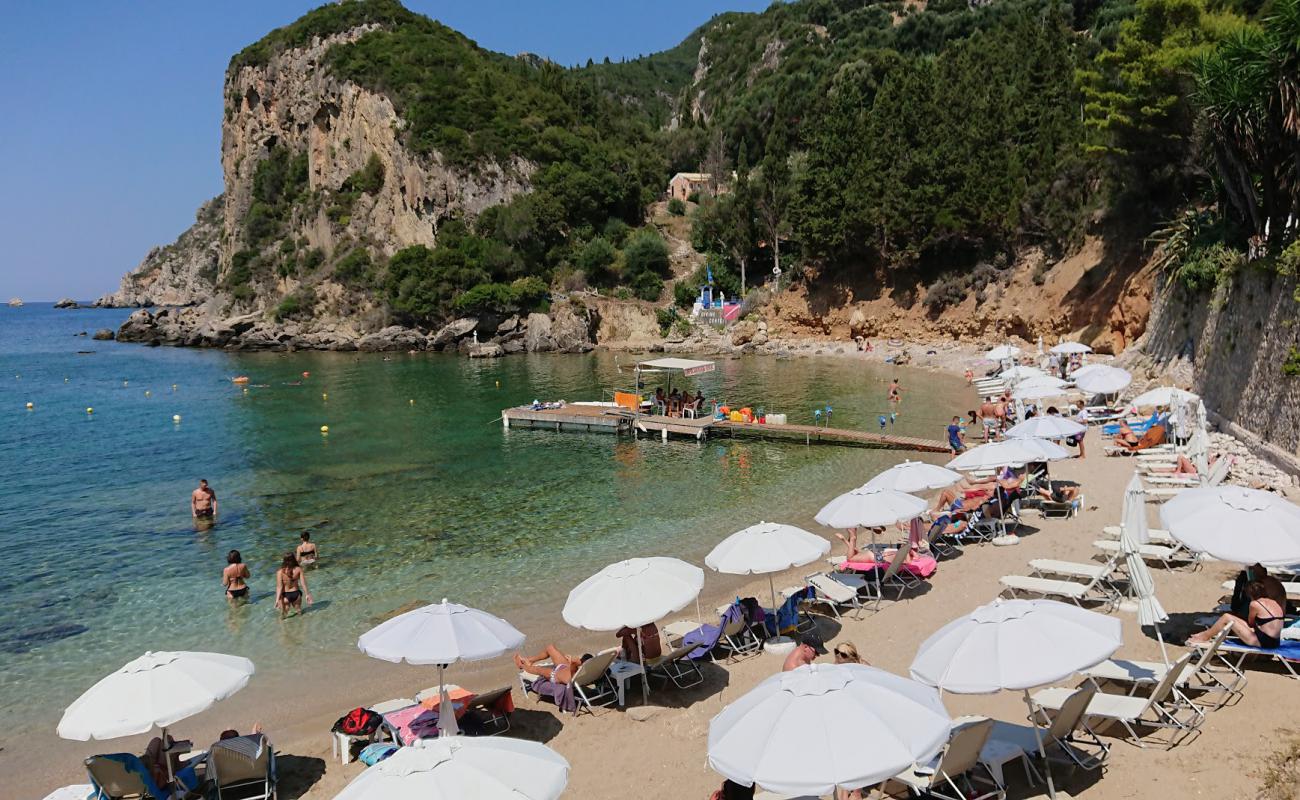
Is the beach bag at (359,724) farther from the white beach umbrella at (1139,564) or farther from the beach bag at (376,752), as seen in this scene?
the white beach umbrella at (1139,564)

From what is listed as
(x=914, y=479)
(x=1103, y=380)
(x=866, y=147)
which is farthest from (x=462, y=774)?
(x=866, y=147)

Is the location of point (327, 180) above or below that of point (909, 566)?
above

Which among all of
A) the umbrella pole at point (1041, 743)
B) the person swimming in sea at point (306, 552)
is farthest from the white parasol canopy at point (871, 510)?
the person swimming in sea at point (306, 552)

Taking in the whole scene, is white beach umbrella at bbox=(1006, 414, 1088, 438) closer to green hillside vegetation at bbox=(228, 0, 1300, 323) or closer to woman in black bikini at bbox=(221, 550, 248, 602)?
green hillside vegetation at bbox=(228, 0, 1300, 323)

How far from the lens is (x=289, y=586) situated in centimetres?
1406

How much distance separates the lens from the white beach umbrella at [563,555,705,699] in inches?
347

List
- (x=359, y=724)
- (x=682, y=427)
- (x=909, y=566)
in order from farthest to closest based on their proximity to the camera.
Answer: (x=682, y=427) < (x=909, y=566) < (x=359, y=724)

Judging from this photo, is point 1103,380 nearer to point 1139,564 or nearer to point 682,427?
point 682,427

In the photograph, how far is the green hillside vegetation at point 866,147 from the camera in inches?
971

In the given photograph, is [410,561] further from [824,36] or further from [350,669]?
[824,36]

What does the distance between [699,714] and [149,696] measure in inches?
219

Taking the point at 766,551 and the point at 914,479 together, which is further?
the point at 914,479

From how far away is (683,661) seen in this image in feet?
34.2

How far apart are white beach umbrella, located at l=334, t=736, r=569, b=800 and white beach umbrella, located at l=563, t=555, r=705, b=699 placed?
2979 mm
